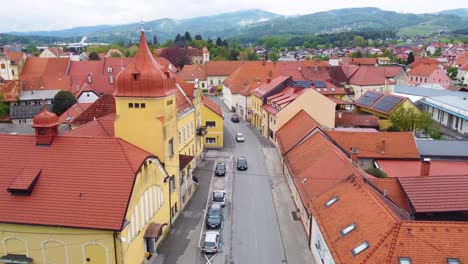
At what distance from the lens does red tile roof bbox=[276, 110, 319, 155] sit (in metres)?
45.6

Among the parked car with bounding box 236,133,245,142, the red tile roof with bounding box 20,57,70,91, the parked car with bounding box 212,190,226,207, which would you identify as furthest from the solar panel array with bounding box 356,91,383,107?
the red tile roof with bounding box 20,57,70,91

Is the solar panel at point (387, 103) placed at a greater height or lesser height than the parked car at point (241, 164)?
greater

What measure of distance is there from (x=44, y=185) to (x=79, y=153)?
280cm

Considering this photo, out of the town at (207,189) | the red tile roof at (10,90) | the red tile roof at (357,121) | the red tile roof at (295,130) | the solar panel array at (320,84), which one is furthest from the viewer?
the red tile roof at (10,90)

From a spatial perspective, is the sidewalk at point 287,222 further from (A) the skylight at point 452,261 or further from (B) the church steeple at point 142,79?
(B) the church steeple at point 142,79

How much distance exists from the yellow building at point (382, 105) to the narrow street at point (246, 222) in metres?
21.1

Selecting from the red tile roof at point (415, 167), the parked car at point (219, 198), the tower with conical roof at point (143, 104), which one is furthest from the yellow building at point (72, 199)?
the red tile roof at point (415, 167)

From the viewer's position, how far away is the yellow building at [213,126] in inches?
2243

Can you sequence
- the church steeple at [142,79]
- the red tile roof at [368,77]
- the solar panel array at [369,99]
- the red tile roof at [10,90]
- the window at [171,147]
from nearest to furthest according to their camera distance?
the church steeple at [142,79] → the window at [171,147] → the solar panel array at [369,99] → the red tile roof at [10,90] → the red tile roof at [368,77]

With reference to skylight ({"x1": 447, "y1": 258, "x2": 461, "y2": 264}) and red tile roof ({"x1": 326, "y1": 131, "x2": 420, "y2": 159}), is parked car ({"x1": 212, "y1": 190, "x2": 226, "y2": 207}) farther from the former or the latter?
skylight ({"x1": 447, "y1": 258, "x2": 461, "y2": 264})

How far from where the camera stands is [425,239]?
20906 mm

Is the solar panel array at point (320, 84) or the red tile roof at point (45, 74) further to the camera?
the red tile roof at point (45, 74)

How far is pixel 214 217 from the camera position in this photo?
3375 cm

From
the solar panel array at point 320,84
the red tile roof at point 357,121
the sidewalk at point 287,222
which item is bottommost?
the sidewalk at point 287,222
